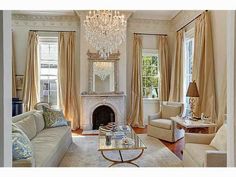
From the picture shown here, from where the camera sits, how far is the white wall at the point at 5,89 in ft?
2.93

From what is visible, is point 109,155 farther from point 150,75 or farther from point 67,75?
point 150,75

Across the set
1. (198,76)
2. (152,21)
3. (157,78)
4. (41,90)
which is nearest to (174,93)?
(157,78)

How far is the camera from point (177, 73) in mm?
Result: 6312

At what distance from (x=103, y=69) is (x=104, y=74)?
15 centimetres

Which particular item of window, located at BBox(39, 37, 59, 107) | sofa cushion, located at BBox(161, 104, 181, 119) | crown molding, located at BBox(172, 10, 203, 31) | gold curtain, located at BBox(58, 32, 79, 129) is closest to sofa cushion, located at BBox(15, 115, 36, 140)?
gold curtain, located at BBox(58, 32, 79, 129)

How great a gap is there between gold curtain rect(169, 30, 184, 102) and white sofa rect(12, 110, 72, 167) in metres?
3.21

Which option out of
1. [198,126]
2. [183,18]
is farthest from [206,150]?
[183,18]

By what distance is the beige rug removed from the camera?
145 inches

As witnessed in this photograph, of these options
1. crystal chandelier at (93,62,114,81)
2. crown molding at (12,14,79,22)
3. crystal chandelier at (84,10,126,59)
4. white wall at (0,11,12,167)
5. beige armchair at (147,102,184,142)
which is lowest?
beige armchair at (147,102,184,142)

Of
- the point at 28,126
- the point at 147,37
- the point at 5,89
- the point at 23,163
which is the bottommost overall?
the point at 23,163

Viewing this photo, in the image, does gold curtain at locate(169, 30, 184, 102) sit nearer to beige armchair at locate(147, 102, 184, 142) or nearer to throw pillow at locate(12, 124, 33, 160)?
beige armchair at locate(147, 102, 184, 142)

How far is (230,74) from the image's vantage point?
0.97 metres
